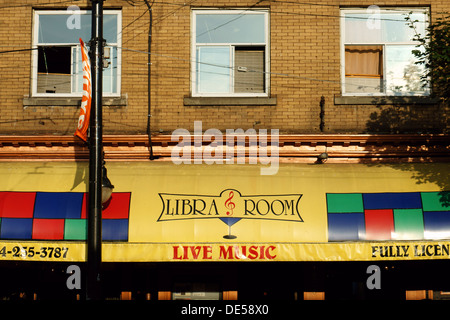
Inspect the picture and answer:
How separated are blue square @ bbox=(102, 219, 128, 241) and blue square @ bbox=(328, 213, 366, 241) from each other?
3560 millimetres

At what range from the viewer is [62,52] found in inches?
427

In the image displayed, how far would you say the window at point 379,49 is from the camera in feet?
34.8

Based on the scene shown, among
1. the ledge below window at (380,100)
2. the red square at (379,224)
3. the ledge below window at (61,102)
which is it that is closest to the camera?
the red square at (379,224)

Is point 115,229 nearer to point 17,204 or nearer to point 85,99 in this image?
point 17,204

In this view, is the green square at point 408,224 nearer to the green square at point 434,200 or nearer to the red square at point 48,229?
the green square at point 434,200

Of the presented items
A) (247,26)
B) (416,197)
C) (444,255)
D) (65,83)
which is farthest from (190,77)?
(444,255)

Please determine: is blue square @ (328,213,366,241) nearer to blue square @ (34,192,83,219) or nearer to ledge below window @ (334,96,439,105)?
ledge below window @ (334,96,439,105)

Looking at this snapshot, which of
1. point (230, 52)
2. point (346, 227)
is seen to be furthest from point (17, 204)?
point (346, 227)

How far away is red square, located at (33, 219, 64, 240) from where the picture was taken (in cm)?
890

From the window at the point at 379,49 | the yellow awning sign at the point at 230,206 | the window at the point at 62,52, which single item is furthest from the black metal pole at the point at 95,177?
the window at the point at 379,49

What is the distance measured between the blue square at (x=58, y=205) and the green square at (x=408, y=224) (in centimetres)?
561

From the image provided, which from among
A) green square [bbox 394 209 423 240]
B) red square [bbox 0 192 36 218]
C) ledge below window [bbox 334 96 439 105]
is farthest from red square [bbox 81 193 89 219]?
green square [bbox 394 209 423 240]

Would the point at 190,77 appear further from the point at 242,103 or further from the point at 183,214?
the point at 183,214
